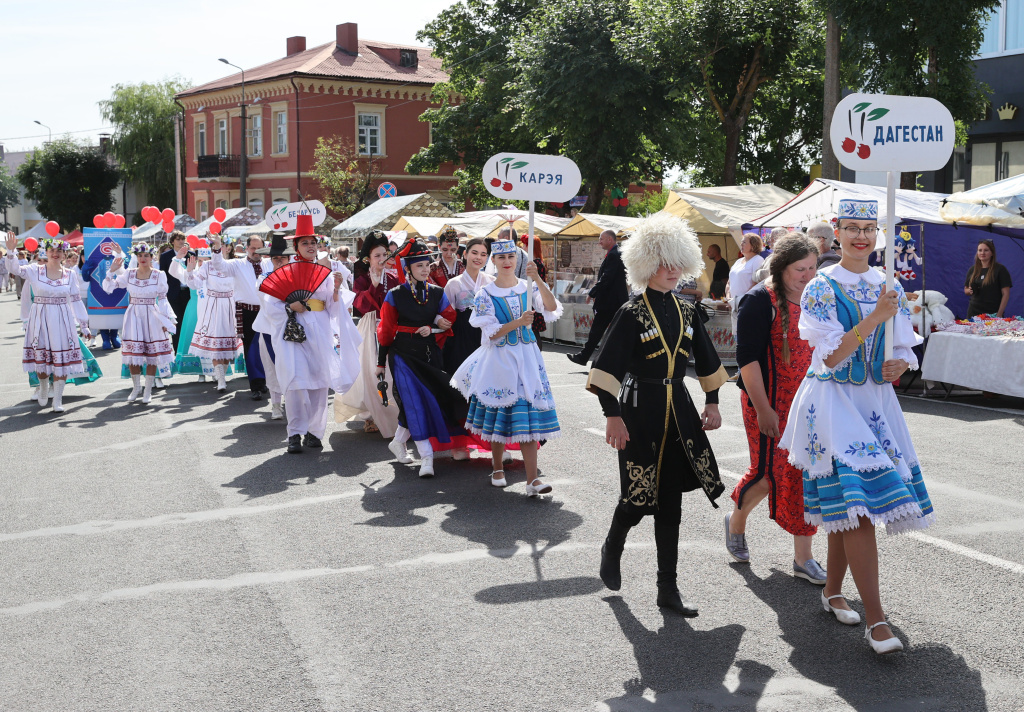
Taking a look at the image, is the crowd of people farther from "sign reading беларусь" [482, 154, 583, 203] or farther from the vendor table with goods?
the vendor table with goods

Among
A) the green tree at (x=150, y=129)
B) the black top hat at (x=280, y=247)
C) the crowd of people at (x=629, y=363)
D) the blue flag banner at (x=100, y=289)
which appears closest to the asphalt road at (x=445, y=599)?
the crowd of people at (x=629, y=363)

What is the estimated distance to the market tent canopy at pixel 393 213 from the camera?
98.5 ft

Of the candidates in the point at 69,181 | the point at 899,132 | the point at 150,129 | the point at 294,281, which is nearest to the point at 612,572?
the point at 899,132

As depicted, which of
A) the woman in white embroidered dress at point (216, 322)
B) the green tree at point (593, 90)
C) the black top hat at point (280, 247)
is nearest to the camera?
the black top hat at point (280, 247)

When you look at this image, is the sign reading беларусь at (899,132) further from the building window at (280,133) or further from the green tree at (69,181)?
the green tree at (69,181)

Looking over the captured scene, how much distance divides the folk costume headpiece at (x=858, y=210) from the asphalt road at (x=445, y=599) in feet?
6.02

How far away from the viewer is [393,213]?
3008cm

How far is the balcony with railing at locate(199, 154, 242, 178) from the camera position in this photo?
52.0 meters

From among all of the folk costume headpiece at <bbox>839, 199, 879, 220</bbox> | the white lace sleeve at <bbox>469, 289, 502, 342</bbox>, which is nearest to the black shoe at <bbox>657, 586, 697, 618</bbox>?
the folk costume headpiece at <bbox>839, 199, 879, 220</bbox>

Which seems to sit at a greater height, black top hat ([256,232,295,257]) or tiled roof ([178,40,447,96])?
tiled roof ([178,40,447,96])

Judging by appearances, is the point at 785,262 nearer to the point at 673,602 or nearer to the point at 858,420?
the point at 858,420

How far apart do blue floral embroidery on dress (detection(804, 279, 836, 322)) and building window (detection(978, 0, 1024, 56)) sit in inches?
748

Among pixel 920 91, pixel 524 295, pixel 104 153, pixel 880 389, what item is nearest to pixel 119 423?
pixel 524 295

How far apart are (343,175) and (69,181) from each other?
35.5m
